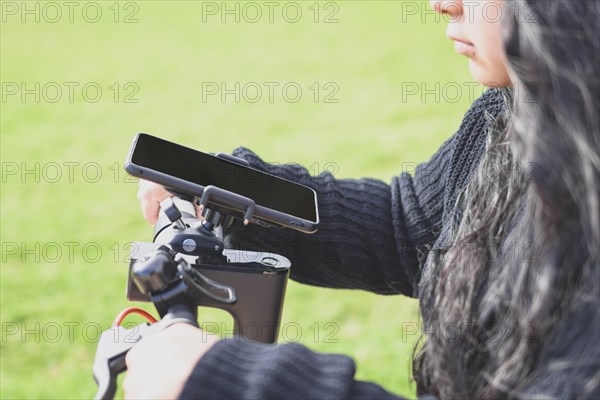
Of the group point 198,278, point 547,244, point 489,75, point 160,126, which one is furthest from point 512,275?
point 160,126

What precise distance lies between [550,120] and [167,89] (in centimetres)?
463

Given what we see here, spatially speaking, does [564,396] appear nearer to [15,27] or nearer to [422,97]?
[422,97]

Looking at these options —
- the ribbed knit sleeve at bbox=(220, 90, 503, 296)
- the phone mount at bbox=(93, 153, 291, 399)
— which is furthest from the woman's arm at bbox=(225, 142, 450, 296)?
the phone mount at bbox=(93, 153, 291, 399)

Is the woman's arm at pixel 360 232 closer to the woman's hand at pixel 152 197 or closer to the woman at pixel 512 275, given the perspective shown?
the woman's hand at pixel 152 197

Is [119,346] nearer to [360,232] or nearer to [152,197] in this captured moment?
[152,197]

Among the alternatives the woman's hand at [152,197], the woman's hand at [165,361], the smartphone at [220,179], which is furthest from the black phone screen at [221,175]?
the woman's hand at [165,361]

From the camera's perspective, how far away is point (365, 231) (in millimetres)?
1473

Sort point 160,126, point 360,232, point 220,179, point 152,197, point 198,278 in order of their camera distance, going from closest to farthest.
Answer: point 198,278 < point 220,179 < point 152,197 < point 360,232 < point 160,126

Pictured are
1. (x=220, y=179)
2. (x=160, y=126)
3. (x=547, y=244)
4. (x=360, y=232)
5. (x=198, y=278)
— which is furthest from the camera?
(x=160, y=126)

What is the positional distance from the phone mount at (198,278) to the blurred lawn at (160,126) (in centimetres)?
27

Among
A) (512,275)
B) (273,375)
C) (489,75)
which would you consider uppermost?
(489,75)

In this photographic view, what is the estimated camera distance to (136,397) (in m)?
0.91

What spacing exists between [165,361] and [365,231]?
62 cm

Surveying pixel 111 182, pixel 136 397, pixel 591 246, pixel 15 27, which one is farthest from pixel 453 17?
pixel 15 27
